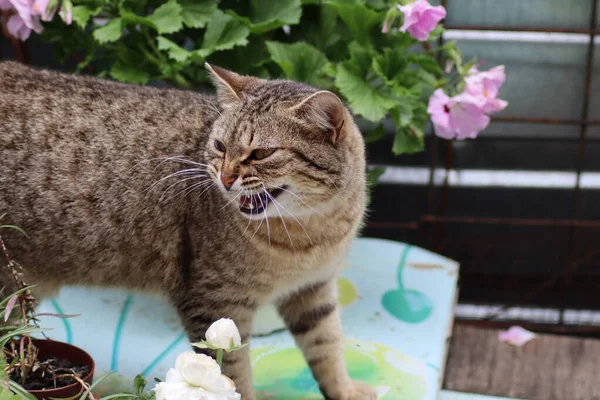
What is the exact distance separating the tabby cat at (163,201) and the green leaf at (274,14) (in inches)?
15.1

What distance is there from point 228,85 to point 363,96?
56cm

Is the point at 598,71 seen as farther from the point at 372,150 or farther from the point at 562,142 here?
the point at 372,150

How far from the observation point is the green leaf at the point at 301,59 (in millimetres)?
2400

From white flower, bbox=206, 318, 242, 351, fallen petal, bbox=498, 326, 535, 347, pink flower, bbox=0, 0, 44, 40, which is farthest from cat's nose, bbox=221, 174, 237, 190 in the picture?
fallen petal, bbox=498, 326, 535, 347

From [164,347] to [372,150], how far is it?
1.25 m

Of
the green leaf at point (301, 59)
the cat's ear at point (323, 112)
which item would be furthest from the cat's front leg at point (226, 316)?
the green leaf at point (301, 59)

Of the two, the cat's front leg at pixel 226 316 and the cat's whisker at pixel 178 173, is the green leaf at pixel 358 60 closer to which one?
the cat's whisker at pixel 178 173

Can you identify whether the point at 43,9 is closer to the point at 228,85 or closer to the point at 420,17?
the point at 228,85

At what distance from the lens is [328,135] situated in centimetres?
182

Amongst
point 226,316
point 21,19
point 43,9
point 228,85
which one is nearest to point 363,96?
point 228,85

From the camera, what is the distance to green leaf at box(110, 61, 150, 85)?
245cm

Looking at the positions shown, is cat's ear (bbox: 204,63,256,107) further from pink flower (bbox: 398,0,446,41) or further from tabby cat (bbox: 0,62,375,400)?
pink flower (bbox: 398,0,446,41)

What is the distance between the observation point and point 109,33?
234 centimetres

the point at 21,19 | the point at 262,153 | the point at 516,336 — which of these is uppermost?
the point at 21,19
